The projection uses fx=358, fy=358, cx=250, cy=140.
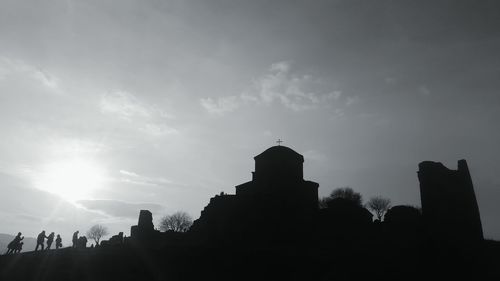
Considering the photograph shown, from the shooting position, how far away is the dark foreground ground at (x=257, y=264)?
18969 millimetres

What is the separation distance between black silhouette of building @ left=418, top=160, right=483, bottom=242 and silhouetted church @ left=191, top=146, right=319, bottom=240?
9286 mm

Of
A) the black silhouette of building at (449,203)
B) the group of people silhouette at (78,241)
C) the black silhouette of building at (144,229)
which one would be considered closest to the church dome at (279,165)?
the black silhouette of building at (144,229)

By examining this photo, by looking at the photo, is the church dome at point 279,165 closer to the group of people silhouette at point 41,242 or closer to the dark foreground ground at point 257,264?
the dark foreground ground at point 257,264

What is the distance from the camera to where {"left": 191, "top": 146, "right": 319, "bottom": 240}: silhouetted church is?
1162 inches

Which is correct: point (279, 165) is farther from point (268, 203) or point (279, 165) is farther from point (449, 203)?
point (449, 203)

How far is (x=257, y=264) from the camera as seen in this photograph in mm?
20047

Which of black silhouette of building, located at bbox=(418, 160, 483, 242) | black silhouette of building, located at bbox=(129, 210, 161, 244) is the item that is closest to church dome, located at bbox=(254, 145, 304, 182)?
black silhouette of building, located at bbox=(129, 210, 161, 244)

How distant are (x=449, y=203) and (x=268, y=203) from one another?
45.2 ft


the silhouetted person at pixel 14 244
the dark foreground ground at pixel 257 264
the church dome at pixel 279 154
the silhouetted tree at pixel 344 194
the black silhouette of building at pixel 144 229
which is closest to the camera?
the dark foreground ground at pixel 257 264

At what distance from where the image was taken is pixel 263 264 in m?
20.0

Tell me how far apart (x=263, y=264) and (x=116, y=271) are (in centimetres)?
822

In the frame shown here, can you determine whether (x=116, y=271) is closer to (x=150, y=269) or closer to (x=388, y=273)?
(x=150, y=269)

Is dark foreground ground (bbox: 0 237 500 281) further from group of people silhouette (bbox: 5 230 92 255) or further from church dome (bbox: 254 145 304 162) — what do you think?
church dome (bbox: 254 145 304 162)

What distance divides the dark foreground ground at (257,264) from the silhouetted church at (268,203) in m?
6.46
